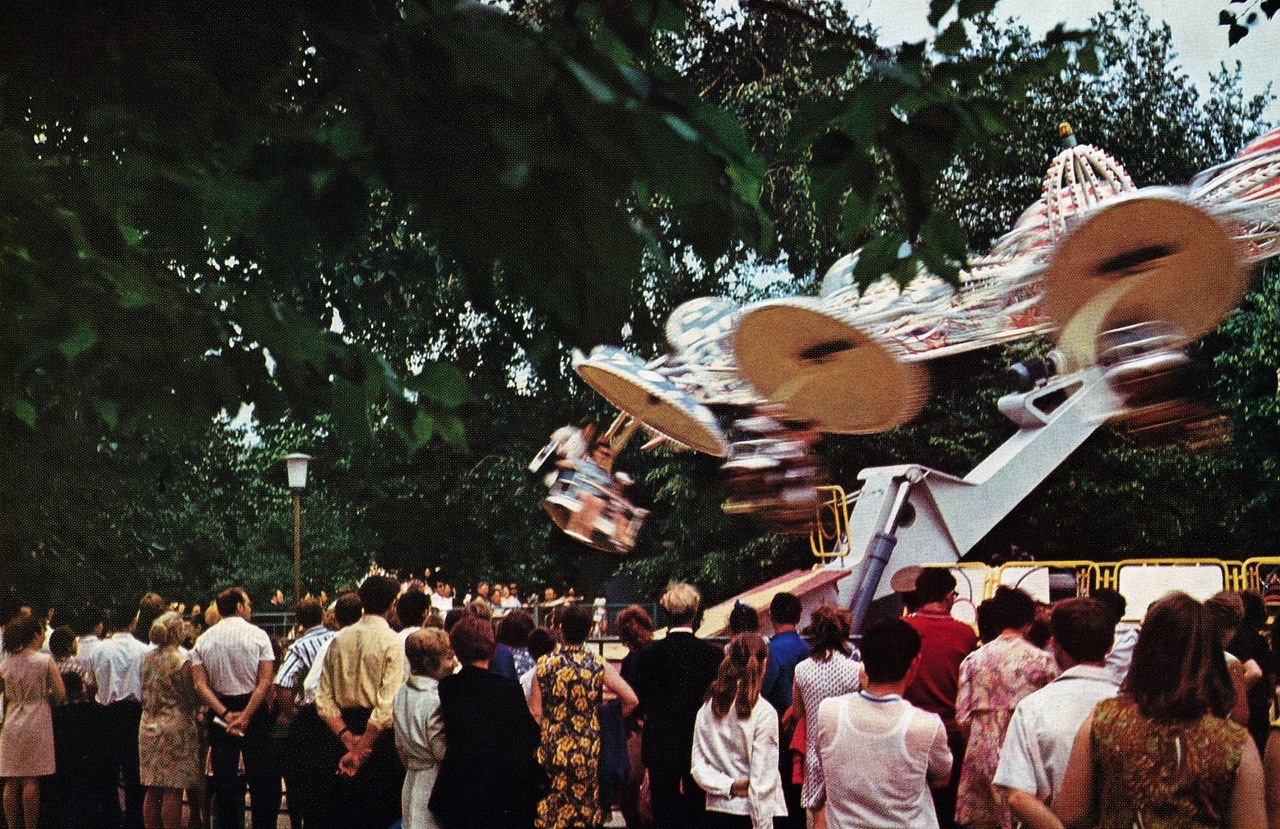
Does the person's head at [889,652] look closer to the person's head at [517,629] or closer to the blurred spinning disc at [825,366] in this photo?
the blurred spinning disc at [825,366]

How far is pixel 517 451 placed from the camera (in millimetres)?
30453

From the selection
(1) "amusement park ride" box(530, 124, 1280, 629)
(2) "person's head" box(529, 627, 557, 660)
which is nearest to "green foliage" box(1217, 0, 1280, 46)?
(1) "amusement park ride" box(530, 124, 1280, 629)

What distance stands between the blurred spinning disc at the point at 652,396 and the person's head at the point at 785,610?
8.34 ft

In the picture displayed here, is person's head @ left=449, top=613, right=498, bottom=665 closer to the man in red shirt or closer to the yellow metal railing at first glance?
the man in red shirt

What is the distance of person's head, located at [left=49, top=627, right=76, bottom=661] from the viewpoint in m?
10.6

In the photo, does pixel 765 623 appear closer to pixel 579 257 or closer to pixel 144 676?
pixel 144 676

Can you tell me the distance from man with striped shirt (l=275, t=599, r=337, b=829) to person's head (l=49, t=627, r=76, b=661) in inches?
67.8

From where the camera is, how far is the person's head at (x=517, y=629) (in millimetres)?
8812

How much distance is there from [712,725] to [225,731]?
387 cm

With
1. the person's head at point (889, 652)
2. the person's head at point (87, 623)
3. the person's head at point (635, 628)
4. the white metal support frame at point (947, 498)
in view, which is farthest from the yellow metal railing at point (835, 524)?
the person's head at point (889, 652)

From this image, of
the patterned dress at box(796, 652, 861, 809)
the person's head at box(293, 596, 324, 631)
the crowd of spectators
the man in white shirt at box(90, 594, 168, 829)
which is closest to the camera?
the crowd of spectators

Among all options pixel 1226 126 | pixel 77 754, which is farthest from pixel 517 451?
pixel 77 754

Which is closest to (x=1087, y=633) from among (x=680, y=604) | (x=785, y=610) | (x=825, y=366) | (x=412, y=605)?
(x=825, y=366)

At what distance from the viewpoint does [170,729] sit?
9.89 m
